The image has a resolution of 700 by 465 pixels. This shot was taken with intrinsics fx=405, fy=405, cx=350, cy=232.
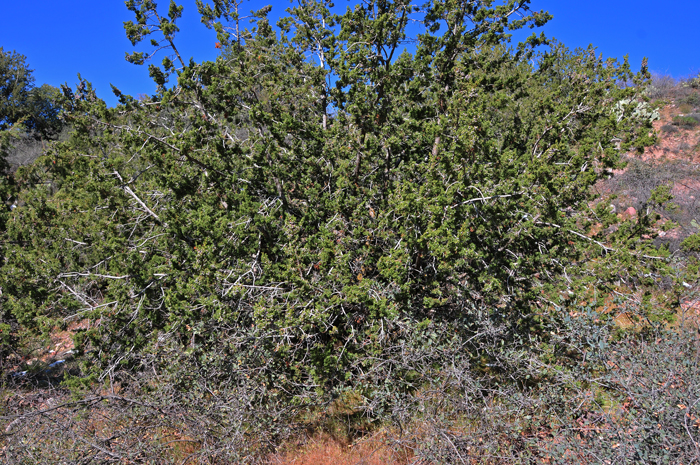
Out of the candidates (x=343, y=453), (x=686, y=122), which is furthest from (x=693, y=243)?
(x=686, y=122)

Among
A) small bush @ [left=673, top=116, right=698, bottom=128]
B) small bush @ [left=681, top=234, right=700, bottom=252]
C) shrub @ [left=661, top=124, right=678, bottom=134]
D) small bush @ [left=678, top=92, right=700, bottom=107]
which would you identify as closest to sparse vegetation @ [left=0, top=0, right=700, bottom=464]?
small bush @ [left=681, top=234, right=700, bottom=252]

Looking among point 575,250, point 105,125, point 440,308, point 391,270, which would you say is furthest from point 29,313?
point 575,250

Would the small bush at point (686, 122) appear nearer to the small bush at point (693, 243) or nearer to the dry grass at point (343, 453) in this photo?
the small bush at point (693, 243)

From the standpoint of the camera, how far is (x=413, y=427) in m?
3.95

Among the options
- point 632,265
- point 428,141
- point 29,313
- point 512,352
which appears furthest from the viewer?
point 29,313

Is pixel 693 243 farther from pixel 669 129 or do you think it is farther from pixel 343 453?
pixel 669 129

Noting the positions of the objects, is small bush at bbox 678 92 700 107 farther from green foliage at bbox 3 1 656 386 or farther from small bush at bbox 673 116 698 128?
green foliage at bbox 3 1 656 386

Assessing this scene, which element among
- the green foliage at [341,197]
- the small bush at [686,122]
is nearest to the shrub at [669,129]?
the small bush at [686,122]

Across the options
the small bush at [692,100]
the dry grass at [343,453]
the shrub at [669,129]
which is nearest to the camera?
the dry grass at [343,453]

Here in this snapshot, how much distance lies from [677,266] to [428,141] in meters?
2.66

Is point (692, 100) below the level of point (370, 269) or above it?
above

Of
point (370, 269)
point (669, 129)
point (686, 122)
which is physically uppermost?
point (686, 122)

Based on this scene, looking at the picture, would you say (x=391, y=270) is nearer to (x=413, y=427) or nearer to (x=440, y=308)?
(x=440, y=308)

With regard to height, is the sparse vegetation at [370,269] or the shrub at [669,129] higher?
the shrub at [669,129]
